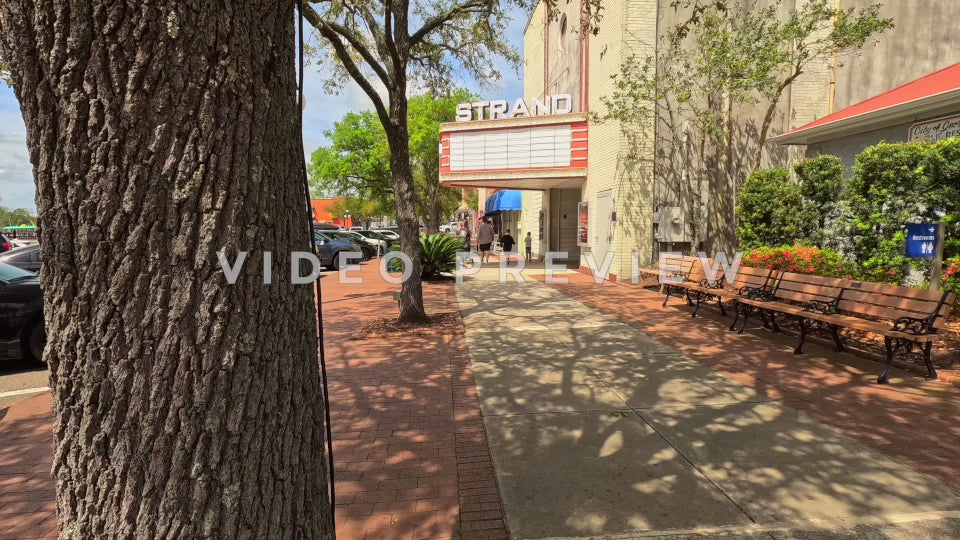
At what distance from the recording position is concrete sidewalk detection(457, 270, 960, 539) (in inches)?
115

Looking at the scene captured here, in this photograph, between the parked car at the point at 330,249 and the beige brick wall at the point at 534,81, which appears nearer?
the parked car at the point at 330,249

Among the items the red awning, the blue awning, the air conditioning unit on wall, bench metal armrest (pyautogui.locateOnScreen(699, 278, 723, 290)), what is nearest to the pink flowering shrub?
bench metal armrest (pyautogui.locateOnScreen(699, 278, 723, 290))

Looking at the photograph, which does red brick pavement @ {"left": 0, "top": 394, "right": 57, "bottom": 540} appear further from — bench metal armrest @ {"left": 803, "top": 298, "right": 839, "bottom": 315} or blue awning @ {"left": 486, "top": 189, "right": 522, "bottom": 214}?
blue awning @ {"left": 486, "top": 189, "right": 522, "bottom": 214}

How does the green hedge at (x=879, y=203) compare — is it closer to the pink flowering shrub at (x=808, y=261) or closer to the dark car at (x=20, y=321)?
the pink flowering shrub at (x=808, y=261)

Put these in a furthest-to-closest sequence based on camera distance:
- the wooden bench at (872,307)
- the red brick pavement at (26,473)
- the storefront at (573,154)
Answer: the storefront at (573,154)
the wooden bench at (872,307)
the red brick pavement at (26,473)

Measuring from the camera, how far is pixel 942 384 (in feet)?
16.9

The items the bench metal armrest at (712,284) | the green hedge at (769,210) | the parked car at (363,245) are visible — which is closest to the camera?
the bench metal armrest at (712,284)

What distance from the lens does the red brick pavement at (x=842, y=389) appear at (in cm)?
385

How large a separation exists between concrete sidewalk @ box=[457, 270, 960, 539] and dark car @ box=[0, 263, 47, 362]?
5.55m

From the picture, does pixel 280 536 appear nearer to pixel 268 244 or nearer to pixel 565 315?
pixel 268 244

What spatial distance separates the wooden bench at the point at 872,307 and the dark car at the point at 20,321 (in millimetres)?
9303

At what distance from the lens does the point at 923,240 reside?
617cm

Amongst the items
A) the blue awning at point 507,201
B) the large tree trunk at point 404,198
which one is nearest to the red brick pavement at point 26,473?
the large tree trunk at point 404,198

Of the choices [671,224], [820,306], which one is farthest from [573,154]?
[820,306]
